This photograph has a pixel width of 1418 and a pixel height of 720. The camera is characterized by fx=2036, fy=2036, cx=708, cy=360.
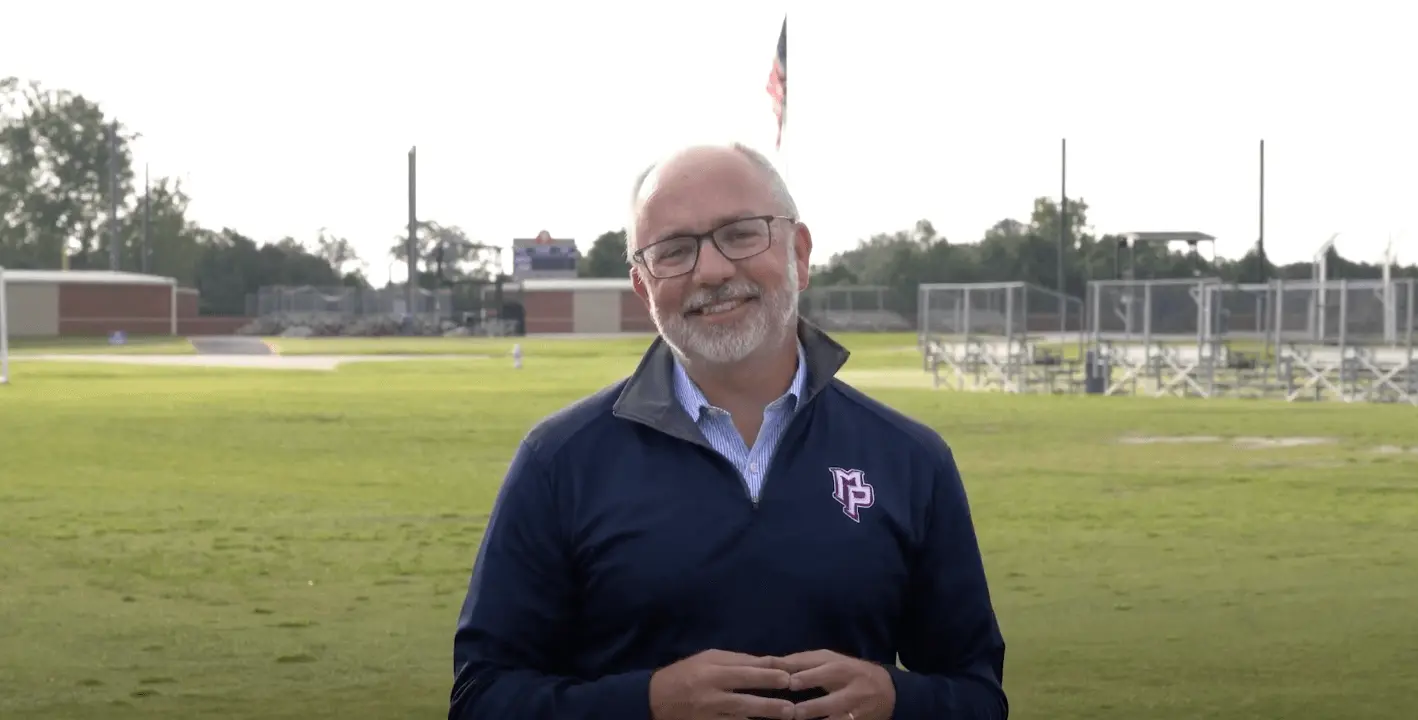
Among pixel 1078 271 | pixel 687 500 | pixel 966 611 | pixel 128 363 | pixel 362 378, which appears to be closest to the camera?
pixel 687 500

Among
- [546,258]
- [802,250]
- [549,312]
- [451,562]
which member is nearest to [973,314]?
[451,562]

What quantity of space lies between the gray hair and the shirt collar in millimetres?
220

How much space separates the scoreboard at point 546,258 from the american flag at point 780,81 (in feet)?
312

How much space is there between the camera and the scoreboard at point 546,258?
395 ft

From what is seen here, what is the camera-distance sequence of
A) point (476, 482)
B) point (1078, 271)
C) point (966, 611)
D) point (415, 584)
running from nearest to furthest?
point (966, 611) → point (415, 584) → point (476, 482) → point (1078, 271)

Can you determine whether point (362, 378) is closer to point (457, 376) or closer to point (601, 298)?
point (457, 376)

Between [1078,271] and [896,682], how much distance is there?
98.7 metres

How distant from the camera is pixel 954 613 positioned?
3.39 m

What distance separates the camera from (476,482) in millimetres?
18328

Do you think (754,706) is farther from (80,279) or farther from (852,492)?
(80,279)

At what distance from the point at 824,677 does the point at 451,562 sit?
10.0 metres

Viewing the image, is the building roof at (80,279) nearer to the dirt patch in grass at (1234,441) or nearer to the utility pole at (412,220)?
the utility pole at (412,220)

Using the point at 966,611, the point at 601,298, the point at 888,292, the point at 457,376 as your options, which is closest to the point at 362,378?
the point at 457,376

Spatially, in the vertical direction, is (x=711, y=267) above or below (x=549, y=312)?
above
